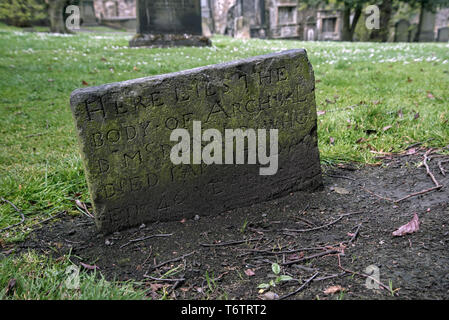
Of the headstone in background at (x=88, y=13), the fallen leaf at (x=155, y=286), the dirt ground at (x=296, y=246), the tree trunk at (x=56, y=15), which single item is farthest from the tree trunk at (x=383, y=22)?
the headstone in background at (x=88, y=13)

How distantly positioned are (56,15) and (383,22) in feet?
53.0

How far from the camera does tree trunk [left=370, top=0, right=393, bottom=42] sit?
1766 centimetres

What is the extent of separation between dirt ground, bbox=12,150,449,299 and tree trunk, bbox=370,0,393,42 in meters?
17.3

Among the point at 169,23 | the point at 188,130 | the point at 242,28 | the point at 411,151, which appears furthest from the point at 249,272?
the point at 242,28

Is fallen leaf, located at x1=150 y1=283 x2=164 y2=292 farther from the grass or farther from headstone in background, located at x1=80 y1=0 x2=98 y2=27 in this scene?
headstone in background, located at x1=80 y1=0 x2=98 y2=27

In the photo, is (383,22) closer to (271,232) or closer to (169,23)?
(169,23)

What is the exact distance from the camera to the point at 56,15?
17766 mm

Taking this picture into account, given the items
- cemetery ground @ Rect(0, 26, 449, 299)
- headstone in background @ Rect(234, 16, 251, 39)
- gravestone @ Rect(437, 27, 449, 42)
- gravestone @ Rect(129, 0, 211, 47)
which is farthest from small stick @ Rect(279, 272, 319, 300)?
gravestone @ Rect(437, 27, 449, 42)

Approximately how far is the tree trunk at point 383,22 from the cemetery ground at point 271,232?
15.1 metres

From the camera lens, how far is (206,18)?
27891mm

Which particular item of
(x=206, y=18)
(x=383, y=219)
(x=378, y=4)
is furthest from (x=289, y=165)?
(x=206, y=18)

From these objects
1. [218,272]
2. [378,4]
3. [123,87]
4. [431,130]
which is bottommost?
[218,272]

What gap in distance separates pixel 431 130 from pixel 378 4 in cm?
1658
